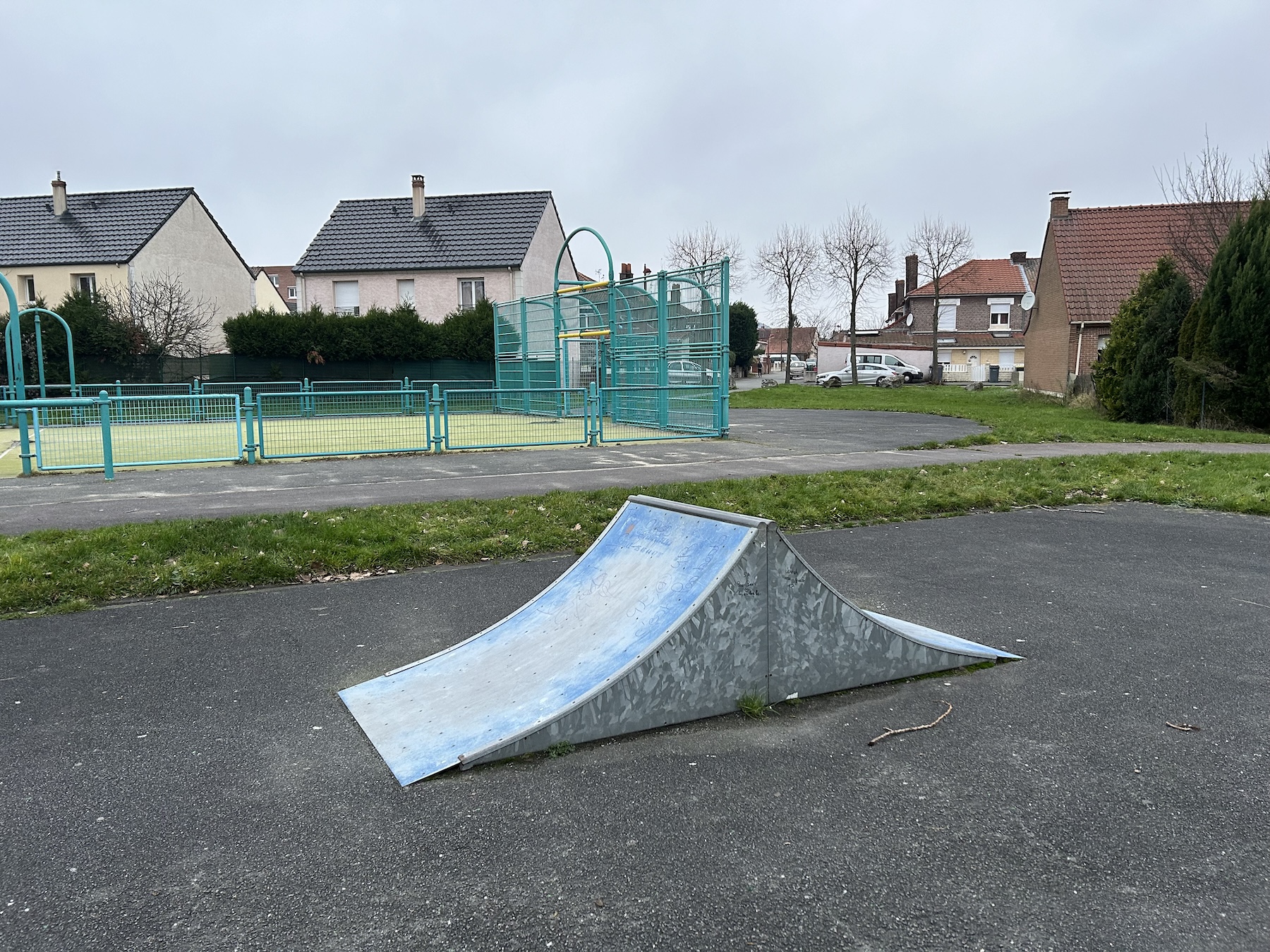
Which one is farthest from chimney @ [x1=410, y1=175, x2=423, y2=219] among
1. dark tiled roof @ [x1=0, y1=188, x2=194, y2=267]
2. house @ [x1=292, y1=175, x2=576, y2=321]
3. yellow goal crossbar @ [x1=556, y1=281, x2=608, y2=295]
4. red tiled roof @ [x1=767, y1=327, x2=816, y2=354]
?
red tiled roof @ [x1=767, y1=327, x2=816, y2=354]

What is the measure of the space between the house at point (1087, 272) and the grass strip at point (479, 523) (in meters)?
21.2

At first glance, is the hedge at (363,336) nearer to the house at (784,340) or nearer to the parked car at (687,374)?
the parked car at (687,374)

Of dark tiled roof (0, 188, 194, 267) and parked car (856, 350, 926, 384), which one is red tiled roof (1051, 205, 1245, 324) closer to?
parked car (856, 350, 926, 384)

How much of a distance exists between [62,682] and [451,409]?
12513 mm

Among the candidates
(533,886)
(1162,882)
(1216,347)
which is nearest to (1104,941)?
(1162,882)

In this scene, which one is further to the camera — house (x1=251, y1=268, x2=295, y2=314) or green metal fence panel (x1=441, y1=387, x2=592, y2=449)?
house (x1=251, y1=268, x2=295, y2=314)

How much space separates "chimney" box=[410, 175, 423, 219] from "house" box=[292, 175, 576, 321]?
3 centimetres

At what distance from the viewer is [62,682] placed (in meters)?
4.46

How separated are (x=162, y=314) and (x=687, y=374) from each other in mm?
23753

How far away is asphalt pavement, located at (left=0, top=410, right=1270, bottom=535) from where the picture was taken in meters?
9.22

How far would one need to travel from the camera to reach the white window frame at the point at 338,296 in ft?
133

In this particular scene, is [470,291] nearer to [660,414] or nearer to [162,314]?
[162,314]

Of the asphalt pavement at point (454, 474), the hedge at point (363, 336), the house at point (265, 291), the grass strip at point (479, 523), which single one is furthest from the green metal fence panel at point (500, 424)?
the house at point (265, 291)

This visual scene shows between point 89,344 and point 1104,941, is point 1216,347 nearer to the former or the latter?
point 1104,941
